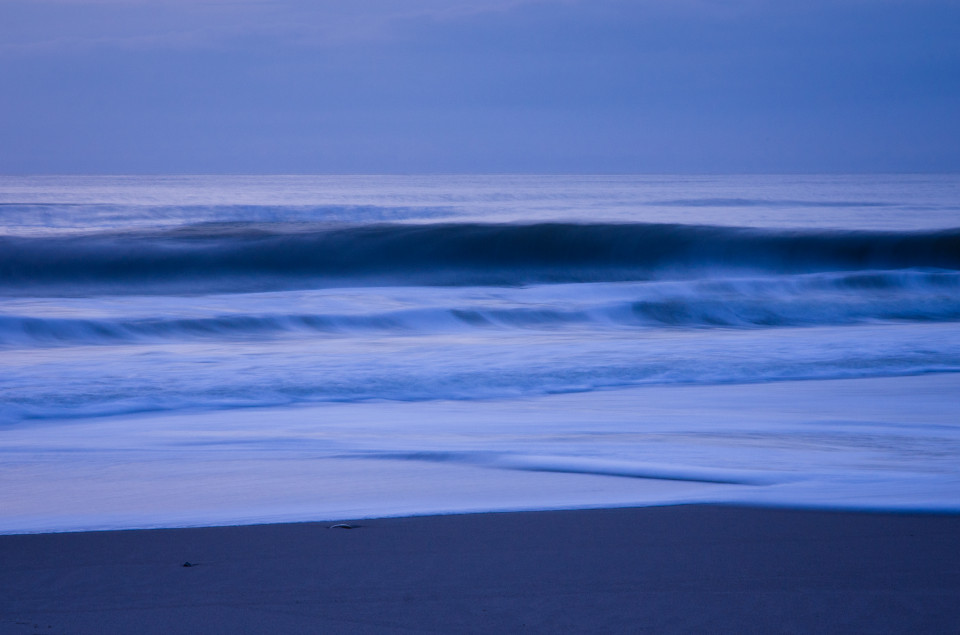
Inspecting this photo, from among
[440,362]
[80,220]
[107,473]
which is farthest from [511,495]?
[80,220]

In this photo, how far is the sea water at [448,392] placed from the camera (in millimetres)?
2850

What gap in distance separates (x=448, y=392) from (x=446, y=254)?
11742mm

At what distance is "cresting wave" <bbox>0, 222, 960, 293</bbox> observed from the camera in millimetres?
14578

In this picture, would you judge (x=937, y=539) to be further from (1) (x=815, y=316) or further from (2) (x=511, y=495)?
(1) (x=815, y=316)

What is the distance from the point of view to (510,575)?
204 cm

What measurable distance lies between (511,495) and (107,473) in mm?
1356

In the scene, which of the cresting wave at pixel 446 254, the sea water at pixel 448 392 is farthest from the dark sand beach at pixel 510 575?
the cresting wave at pixel 446 254

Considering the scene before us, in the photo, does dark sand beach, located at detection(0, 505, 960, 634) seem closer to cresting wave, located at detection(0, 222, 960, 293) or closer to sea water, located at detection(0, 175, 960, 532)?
sea water, located at detection(0, 175, 960, 532)

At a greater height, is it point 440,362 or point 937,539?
point 937,539

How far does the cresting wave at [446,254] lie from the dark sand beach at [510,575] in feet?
39.5

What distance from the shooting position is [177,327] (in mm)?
8289

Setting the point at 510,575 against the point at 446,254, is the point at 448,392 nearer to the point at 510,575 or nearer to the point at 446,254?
the point at 510,575

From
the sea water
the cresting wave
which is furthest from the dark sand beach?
the cresting wave

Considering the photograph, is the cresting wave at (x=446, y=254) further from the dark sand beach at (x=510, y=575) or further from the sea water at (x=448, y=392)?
the dark sand beach at (x=510, y=575)
